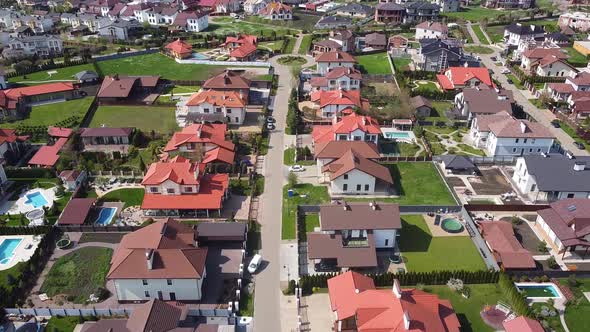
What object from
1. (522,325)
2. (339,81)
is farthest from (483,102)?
(522,325)

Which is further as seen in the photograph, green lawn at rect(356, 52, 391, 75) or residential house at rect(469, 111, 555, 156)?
green lawn at rect(356, 52, 391, 75)

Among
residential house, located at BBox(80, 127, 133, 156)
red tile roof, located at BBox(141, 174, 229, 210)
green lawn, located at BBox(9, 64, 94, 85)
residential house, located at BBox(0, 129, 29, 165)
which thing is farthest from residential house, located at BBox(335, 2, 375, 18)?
residential house, located at BBox(0, 129, 29, 165)

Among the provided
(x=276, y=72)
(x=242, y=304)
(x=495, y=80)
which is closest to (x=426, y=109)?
(x=495, y=80)

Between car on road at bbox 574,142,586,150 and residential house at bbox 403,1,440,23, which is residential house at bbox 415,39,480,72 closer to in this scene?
car on road at bbox 574,142,586,150

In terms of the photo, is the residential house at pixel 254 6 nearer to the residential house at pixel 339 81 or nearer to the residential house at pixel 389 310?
the residential house at pixel 339 81

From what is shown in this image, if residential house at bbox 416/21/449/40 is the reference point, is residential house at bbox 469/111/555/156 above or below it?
below

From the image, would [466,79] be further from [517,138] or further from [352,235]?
[352,235]
